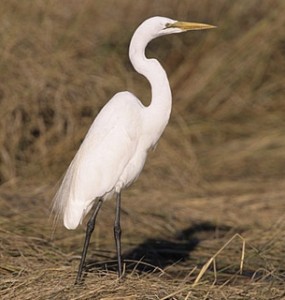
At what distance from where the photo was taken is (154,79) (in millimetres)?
3406

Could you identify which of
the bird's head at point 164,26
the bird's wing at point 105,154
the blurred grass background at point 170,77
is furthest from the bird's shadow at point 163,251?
the bird's head at point 164,26

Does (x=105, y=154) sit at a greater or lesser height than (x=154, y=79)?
lesser

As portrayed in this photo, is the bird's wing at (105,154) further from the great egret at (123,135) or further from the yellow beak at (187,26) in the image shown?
the yellow beak at (187,26)

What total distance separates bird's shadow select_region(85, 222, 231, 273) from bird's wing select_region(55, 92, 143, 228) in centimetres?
61

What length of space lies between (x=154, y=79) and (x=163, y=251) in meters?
1.30

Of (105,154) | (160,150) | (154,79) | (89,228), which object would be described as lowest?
(160,150)

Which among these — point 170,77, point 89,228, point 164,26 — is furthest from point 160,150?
point 164,26

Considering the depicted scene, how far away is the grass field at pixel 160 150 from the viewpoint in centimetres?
371

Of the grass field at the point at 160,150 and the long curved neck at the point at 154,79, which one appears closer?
the long curved neck at the point at 154,79

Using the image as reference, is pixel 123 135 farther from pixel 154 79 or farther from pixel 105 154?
pixel 154 79

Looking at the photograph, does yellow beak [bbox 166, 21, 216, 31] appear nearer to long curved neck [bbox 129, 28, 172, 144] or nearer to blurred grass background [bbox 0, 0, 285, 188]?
long curved neck [bbox 129, 28, 172, 144]

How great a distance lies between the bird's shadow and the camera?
424cm

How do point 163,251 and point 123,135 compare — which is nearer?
point 123,135

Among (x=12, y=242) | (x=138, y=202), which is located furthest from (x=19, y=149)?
(x=12, y=242)
